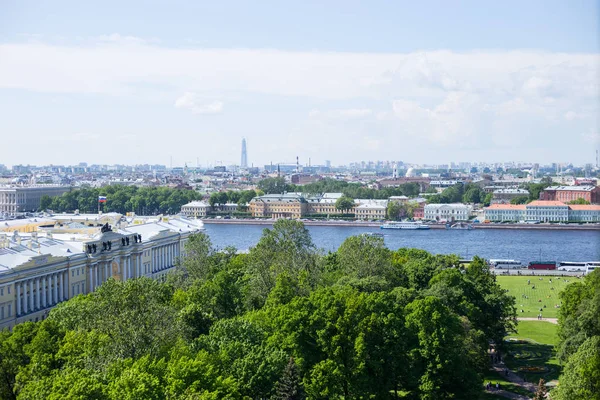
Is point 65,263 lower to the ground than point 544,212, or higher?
higher

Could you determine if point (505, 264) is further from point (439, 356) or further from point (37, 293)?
point (439, 356)

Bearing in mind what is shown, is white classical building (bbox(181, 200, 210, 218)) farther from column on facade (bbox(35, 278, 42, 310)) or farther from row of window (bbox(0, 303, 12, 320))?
row of window (bbox(0, 303, 12, 320))

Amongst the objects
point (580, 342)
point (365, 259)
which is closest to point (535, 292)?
point (365, 259)

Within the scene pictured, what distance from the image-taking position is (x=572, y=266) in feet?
177

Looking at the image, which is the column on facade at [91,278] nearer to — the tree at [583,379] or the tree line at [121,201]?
the tree at [583,379]

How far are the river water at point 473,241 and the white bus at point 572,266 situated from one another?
157 inches

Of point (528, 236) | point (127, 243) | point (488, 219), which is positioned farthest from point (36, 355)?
point (488, 219)

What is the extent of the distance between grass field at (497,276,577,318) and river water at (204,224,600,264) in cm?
1164

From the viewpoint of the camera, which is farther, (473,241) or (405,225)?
(405,225)

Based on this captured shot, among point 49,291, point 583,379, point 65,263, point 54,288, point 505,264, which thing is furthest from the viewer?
point 505,264

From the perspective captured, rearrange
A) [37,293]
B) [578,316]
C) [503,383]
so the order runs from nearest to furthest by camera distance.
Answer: [578,316] → [503,383] → [37,293]

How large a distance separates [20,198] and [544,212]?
201ft

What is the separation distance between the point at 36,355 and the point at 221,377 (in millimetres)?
4646

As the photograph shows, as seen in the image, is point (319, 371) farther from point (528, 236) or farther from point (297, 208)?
point (297, 208)
